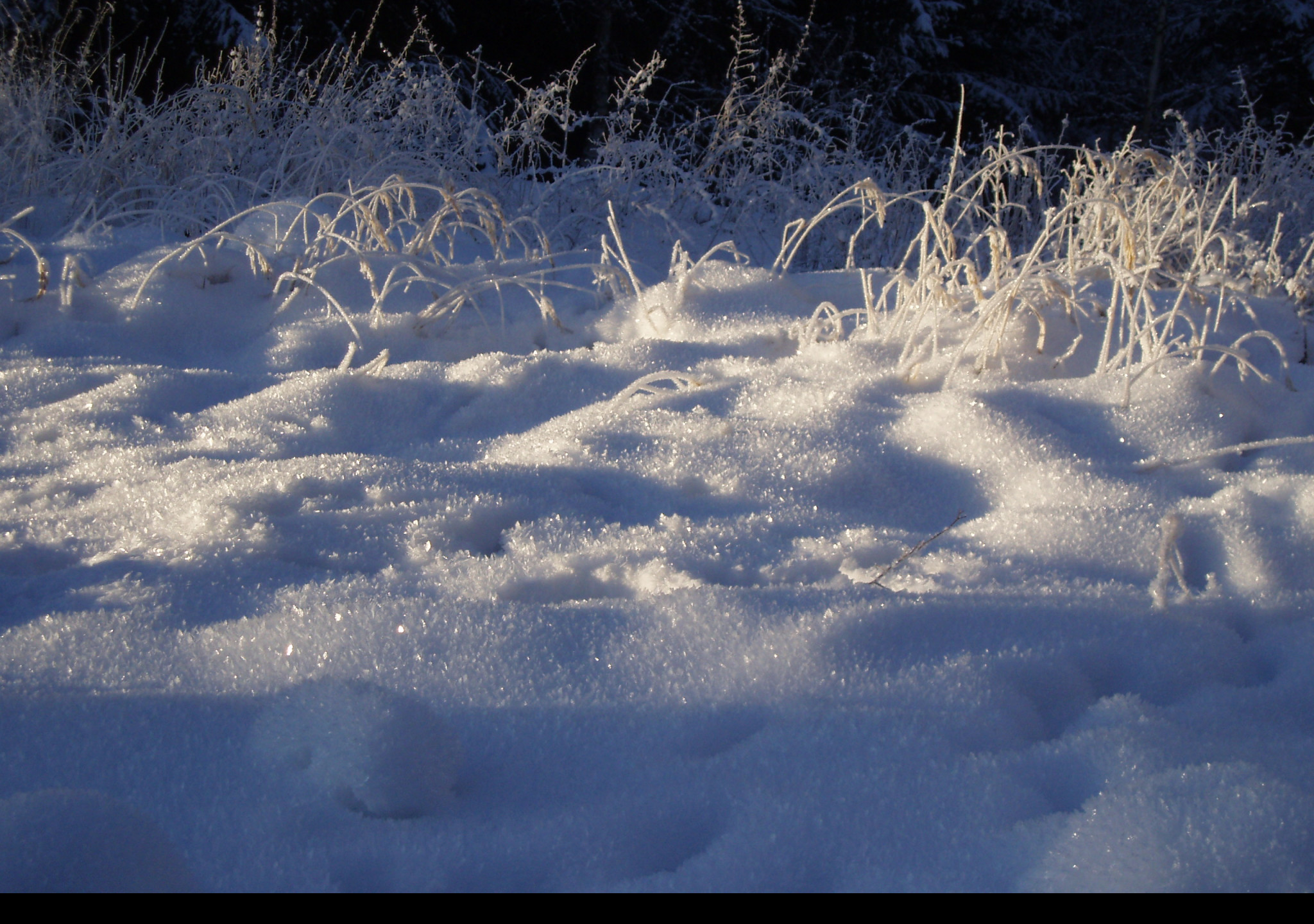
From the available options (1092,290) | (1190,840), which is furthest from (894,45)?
(1190,840)

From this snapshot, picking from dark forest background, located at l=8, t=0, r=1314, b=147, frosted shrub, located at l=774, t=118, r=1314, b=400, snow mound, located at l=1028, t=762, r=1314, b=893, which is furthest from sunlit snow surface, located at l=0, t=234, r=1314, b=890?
dark forest background, located at l=8, t=0, r=1314, b=147

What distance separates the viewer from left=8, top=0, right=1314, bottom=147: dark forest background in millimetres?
8133

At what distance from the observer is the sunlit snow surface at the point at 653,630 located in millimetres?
692

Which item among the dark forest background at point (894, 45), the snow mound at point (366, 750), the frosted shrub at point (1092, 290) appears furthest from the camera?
the dark forest background at point (894, 45)

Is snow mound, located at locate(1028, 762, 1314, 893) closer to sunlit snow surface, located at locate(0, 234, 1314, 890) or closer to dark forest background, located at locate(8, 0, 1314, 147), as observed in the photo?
sunlit snow surface, located at locate(0, 234, 1314, 890)

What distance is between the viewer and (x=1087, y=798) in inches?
28.8

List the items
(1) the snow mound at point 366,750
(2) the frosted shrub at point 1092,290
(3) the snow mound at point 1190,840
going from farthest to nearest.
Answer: (2) the frosted shrub at point 1092,290, (1) the snow mound at point 366,750, (3) the snow mound at point 1190,840

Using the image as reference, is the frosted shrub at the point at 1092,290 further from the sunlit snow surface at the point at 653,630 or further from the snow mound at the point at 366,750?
the snow mound at the point at 366,750

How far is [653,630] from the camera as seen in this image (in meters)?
0.99

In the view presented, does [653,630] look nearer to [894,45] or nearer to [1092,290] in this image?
[1092,290]

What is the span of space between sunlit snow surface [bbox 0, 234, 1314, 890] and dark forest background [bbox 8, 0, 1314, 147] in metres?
6.25

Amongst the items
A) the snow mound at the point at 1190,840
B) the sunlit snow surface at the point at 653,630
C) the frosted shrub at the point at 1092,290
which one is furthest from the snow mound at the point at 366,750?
the frosted shrub at the point at 1092,290

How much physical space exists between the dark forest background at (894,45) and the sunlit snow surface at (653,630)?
6.25 meters
